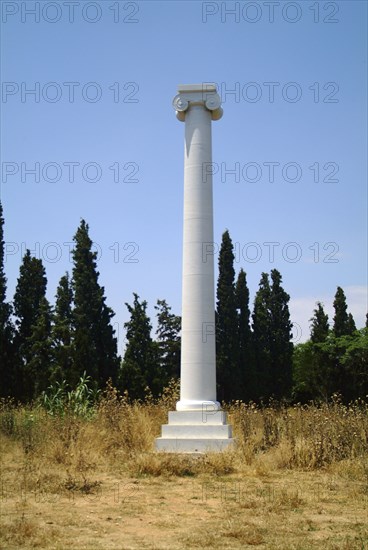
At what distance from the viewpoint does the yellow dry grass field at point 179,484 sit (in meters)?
7.97

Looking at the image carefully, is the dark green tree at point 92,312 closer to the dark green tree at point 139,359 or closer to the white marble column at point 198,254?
the dark green tree at point 139,359

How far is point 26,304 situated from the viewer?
128 feet

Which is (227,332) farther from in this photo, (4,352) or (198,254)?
(198,254)

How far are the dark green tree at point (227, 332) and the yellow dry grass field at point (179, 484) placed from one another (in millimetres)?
23109

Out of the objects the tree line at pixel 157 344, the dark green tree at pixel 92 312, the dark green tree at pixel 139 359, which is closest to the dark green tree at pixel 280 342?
the tree line at pixel 157 344

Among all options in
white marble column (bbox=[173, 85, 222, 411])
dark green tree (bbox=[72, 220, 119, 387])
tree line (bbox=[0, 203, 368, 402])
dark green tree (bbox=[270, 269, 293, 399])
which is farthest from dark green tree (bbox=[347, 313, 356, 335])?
white marble column (bbox=[173, 85, 222, 411])

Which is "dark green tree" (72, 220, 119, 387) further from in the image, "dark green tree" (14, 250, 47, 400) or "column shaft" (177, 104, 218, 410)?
"column shaft" (177, 104, 218, 410)

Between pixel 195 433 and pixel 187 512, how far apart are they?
618 centimetres

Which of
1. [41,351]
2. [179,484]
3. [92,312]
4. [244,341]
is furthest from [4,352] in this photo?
[179,484]

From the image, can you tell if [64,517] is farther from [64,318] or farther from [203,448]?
[64,318]

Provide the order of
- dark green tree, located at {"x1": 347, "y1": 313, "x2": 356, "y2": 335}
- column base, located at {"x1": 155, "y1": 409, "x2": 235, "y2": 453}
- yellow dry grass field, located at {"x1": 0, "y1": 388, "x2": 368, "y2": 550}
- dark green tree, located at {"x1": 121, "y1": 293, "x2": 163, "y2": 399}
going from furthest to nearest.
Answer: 1. dark green tree, located at {"x1": 347, "y1": 313, "x2": 356, "y2": 335}
2. dark green tree, located at {"x1": 121, "y1": 293, "x2": 163, "y2": 399}
3. column base, located at {"x1": 155, "y1": 409, "x2": 235, "y2": 453}
4. yellow dry grass field, located at {"x1": 0, "y1": 388, "x2": 368, "y2": 550}

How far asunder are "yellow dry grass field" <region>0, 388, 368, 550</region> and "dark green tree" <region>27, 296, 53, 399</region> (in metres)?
17.1

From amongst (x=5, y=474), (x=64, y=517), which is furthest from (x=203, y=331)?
(x=64, y=517)

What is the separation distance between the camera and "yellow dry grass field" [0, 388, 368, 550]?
7969mm
